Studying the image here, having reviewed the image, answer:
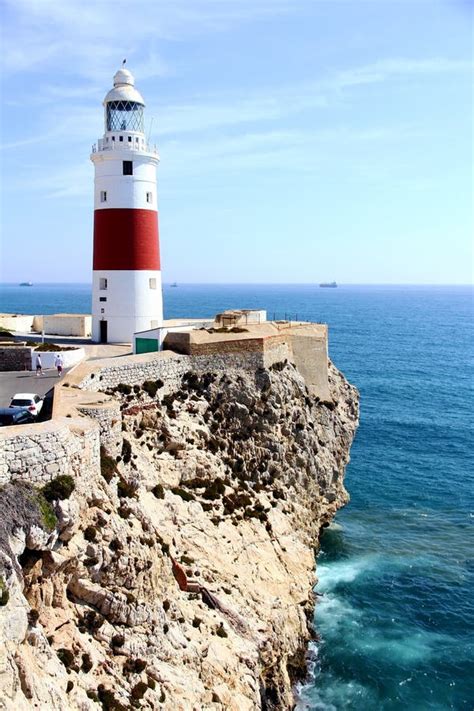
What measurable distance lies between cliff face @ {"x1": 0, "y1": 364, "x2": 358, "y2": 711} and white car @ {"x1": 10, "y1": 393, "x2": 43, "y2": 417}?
3.45 metres

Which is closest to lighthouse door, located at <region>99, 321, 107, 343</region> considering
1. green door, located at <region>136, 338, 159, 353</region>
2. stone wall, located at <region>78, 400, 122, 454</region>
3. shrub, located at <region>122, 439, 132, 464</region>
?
green door, located at <region>136, 338, 159, 353</region>

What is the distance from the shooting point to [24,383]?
97.9ft

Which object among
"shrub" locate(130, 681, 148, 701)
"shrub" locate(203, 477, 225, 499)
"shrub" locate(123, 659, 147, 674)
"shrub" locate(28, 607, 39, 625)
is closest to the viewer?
"shrub" locate(28, 607, 39, 625)

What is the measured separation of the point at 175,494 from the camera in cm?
2702

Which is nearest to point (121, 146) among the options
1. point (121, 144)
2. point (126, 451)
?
point (121, 144)

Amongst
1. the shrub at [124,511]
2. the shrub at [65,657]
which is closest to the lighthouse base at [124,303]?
the shrub at [124,511]

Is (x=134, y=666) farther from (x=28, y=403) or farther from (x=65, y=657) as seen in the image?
(x=28, y=403)

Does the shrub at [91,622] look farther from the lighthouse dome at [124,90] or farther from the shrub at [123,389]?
the lighthouse dome at [124,90]

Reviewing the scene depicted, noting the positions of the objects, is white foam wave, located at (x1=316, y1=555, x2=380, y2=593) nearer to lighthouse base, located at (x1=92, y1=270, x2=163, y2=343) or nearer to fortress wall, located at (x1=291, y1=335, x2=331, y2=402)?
fortress wall, located at (x1=291, y1=335, x2=331, y2=402)

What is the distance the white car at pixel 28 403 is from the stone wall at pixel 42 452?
17.1ft

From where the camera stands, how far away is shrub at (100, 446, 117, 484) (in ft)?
73.5

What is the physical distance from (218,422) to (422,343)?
87543 mm

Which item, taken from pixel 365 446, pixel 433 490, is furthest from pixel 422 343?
pixel 433 490

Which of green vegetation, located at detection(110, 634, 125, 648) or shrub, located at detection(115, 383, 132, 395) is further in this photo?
shrub, located at detection(115, 383, 132, 395)
